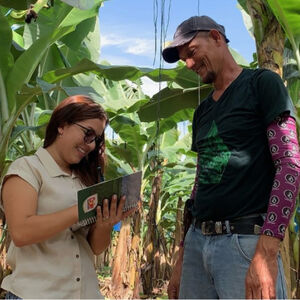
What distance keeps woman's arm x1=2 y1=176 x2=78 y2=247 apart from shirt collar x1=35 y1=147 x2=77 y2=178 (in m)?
0.11

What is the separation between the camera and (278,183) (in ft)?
4.13

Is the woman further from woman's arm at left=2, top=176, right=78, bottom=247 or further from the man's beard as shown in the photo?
the man's beard

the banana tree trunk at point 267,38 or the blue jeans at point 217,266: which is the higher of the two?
the banana tree trunk at point 267,38

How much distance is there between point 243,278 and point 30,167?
705 millimetres

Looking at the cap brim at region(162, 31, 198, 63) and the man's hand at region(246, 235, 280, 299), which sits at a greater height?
the cap brim at region(162, 31, 198, 63)

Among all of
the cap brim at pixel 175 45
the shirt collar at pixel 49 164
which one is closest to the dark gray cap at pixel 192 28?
the cap brim at pixel 175 45

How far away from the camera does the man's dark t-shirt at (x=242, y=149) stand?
53.1 inches

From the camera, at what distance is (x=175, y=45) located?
1544 mm

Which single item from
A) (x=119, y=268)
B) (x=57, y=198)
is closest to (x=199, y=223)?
(x=57, y=198)

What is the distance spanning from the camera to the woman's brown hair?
1363mm

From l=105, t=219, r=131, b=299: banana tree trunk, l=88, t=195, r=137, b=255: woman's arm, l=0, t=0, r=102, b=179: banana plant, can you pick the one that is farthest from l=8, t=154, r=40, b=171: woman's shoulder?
l=105, t=219, r=131, b=299: banana tree trunk

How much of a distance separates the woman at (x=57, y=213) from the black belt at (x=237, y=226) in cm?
29

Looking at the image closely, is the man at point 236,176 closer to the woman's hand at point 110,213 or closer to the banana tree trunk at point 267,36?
the woman's hand at point 110,213

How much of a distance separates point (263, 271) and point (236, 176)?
0.31m
